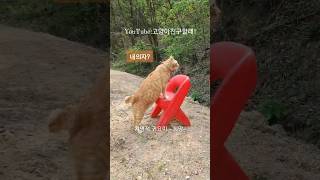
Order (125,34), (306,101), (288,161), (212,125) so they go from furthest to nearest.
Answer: (306,101) < (288,161) < (125,34) < (212,125)

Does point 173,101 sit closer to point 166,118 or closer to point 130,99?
point 166,118

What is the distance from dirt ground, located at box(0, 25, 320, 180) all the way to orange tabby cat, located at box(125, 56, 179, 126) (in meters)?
0.05

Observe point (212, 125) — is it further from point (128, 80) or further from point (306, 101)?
point (306, 101)

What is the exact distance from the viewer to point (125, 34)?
285cm

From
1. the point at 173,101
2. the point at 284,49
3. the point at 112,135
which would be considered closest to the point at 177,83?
the point at 173,101

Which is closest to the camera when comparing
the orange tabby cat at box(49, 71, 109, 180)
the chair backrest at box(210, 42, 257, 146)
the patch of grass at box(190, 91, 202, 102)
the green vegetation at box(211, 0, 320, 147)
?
the chair backrest at box(210, 42, 257, 146)

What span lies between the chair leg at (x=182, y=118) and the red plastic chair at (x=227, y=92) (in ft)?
1.12

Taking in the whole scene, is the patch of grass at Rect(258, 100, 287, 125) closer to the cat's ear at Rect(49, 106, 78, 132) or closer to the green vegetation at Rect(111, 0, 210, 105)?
the green vegetation at Rect(111, 0, 210, 105)

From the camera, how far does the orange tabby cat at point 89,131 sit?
2678 millimetres

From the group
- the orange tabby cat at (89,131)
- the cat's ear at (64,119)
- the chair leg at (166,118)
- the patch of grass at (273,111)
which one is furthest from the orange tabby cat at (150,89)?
the patch of grass at (273,111)

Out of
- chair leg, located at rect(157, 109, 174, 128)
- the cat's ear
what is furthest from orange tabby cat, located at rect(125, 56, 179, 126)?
the cat's ear

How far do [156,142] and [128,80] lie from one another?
0.37 metres

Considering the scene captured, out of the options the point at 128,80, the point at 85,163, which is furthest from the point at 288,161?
the point at 85,163

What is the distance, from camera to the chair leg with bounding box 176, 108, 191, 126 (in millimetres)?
2963
